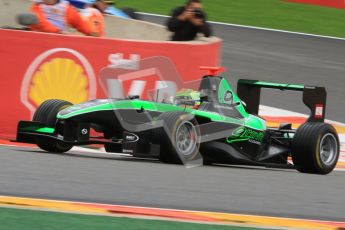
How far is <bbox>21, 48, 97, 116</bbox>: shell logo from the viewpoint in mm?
10461

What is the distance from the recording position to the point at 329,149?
977 cm

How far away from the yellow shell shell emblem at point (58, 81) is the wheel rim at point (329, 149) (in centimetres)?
274

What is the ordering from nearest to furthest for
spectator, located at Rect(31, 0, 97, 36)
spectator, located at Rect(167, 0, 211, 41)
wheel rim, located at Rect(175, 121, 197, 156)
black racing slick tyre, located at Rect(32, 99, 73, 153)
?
wheel rim, located at Rect(175, 121, 197, 156)
black racing slick tyre, located at Rect(32, 99, 73, 153)
spectator, located at Rect(31, 0, 97, 36)
spectator, located at Rect(167, 0, 211, 41)

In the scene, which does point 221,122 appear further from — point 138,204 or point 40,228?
point 40,228

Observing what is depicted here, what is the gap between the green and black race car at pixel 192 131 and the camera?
881cm

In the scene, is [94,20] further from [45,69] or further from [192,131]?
[192,131]

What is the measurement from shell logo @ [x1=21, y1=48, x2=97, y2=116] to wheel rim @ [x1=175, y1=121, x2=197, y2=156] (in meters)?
1.98

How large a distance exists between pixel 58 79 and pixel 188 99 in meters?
1.79

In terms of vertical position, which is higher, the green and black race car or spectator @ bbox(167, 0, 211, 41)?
spectator @ bbox(167, 0, 211, 41)

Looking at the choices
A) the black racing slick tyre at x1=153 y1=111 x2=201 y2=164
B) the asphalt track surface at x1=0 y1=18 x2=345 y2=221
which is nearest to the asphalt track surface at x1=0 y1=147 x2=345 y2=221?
the asphalt track surface at x1=0 y1=18 x2=345 y2=221

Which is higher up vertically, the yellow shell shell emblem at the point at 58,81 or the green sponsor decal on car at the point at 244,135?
the yellow shell shell emblem at the point at 58,81

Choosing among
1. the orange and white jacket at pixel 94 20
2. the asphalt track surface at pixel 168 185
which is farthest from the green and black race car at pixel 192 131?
the orange and white jacket at pixel 94 20

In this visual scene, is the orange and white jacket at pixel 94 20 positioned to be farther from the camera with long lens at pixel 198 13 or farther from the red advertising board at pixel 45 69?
the red advertising board at pixel 45 69

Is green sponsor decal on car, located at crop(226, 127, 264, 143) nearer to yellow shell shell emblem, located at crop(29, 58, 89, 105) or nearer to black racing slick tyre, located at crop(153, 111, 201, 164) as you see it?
black racing slick tyre, located at crop(153, 111, 201, 164)
